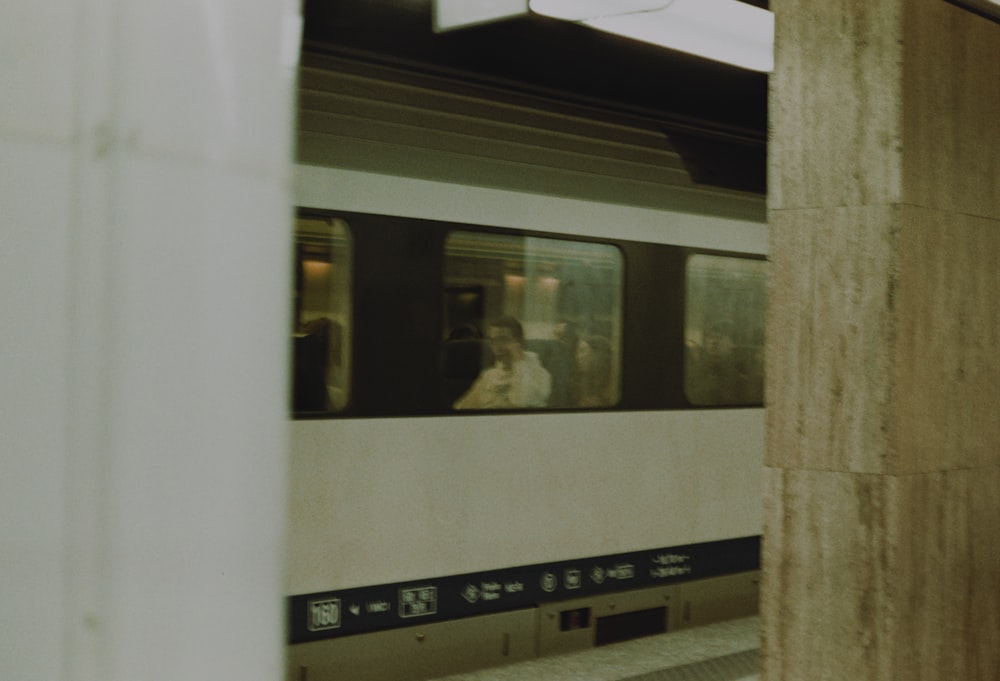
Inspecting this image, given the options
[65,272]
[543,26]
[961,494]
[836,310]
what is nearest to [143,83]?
[65,272]

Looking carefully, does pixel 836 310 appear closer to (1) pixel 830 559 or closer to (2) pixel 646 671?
(1) pixel 830 559

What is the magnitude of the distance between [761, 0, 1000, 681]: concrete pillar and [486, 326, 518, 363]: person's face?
2.04 m

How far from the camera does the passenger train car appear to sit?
491 centimetres

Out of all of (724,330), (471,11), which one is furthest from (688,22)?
(724,330)

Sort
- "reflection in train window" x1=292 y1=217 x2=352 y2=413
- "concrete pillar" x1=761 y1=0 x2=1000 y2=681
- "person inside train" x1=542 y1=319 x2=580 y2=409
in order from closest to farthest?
"concrete pillar" x1=761 y1=0 x2=1000 y2=681
"reflection in train window" x1=292 y1=217 x2=352 y2=413
"person inside train" x1=542 y1=319 x2=580 y2=409

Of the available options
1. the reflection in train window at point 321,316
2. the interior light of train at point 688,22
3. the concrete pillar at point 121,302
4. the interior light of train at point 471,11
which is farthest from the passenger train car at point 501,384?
the concrete pillar at point 121,302

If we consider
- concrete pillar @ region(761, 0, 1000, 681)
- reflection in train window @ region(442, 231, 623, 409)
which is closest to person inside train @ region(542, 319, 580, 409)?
reflection in train window @ region(442, 231, 623, 409)

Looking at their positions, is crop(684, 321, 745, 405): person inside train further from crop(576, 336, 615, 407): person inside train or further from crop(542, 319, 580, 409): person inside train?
crop(542, 319, 580, 409): person inside train

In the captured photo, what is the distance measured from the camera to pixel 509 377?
5566 mm

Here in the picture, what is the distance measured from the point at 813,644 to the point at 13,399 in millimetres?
2375

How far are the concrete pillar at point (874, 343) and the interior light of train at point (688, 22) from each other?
744 millimetres

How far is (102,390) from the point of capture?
7.49 feet

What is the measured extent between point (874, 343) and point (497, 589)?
8.40ft

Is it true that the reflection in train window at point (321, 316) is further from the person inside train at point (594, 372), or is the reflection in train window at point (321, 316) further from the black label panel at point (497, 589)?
the person inside train at point (594, 372)
